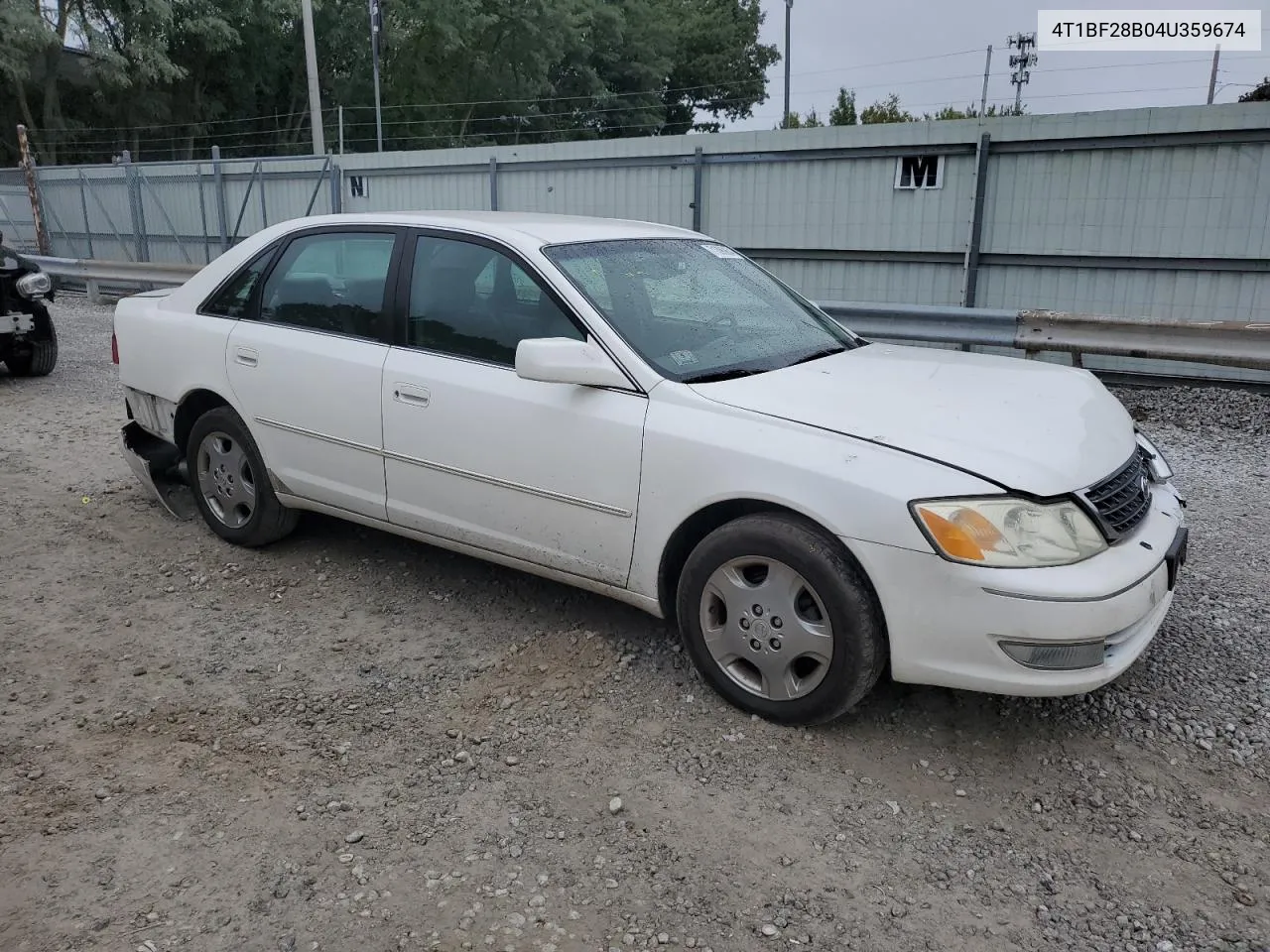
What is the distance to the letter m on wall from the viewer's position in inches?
387

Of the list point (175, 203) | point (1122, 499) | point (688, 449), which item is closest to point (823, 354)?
point (688, 449)

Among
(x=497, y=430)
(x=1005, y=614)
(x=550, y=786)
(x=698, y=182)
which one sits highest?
(x=698, y=182)

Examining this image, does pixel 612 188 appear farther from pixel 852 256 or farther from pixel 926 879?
pixel 926 879

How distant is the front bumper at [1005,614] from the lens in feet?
9.12

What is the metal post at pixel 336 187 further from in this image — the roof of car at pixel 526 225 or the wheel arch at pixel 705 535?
the wheel arch at pixel 705 535

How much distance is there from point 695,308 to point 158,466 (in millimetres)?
3088

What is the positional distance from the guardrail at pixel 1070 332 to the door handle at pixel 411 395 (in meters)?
4.84

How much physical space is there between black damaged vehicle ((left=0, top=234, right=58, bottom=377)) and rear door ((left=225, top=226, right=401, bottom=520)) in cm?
540

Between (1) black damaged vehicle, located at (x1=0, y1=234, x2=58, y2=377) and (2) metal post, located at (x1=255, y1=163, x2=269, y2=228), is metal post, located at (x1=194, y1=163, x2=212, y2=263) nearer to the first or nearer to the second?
(2) metal post, located at (x1=255, y1=163, x2=269, y2=228)

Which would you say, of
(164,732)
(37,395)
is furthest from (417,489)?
(37,395)

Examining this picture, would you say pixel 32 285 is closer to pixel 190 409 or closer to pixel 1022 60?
pixel 190 409

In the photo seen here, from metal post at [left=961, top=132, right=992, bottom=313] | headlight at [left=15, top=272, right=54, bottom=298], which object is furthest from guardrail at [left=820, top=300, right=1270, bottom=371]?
headlight at [left=15, top=272, right=54, bottom=298]

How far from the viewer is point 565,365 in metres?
3.34

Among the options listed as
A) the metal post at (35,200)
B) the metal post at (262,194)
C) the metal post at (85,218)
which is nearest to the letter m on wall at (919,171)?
the metal post at (262,194)
